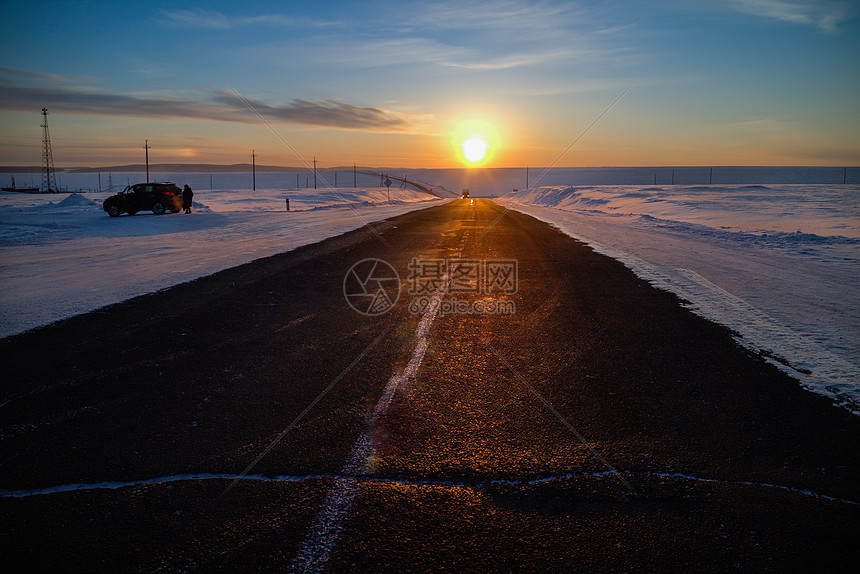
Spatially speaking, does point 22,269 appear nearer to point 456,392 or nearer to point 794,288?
point 456,392

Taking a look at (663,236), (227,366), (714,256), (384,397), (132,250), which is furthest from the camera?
(663,236)

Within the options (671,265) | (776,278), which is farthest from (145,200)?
(776,278)

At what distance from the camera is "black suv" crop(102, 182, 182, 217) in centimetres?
2678

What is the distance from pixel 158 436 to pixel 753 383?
490 cm

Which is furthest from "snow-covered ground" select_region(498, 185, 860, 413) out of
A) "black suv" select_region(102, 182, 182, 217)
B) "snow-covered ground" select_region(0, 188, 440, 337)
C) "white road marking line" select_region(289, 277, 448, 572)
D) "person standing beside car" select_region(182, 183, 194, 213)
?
"black suv" select_region(102, 182, 182, 217)

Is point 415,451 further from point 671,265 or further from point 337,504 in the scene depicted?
point 671,265

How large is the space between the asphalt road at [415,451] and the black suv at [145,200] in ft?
79.4

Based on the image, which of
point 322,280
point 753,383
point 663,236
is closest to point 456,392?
point 753,383

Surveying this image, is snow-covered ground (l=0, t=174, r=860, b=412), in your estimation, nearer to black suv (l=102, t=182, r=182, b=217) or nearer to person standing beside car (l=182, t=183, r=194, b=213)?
black suv (l=102, t=182, r=182, b=217)

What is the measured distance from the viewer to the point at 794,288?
8.67 meters

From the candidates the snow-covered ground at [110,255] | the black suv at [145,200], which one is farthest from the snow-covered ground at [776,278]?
the black suv at [145,200]

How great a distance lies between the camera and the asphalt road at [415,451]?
Result: 7.97 feet

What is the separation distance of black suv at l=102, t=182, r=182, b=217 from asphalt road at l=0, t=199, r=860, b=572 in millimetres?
24199

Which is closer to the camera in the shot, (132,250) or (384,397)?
(384,397)
